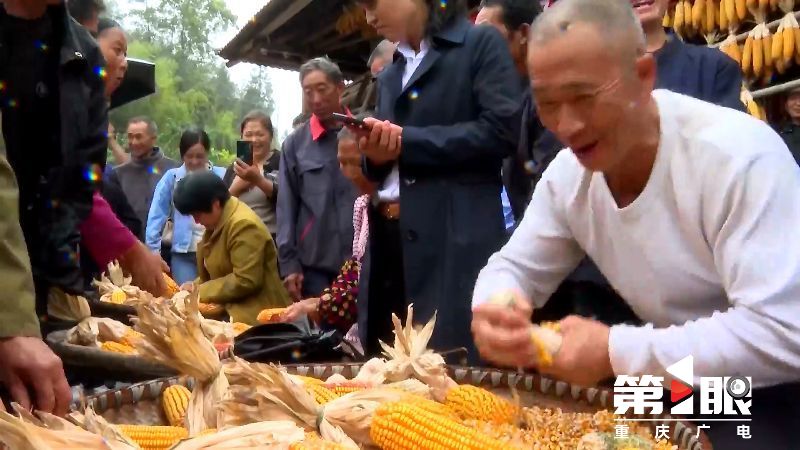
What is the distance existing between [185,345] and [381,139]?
118cm

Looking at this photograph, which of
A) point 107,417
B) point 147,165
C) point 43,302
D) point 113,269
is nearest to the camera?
point 107,417

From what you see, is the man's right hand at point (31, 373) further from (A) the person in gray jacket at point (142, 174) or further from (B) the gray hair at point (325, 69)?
(A) the person in gray jacket at point (142, 174)

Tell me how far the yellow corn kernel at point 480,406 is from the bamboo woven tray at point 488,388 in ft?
0.17

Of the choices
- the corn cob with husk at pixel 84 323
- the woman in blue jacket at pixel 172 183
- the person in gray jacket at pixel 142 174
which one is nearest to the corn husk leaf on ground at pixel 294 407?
the corn cob with husk at pixel 84 323

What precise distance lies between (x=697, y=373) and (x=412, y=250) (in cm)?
144

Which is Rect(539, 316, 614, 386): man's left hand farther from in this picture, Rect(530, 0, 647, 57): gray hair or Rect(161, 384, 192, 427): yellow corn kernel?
Rect(161, 384, 192, 427): yellow corn kernel

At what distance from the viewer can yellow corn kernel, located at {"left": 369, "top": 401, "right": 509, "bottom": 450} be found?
1.23 meters

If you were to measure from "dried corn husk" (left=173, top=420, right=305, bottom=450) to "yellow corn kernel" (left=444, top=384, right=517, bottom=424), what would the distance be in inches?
13.1

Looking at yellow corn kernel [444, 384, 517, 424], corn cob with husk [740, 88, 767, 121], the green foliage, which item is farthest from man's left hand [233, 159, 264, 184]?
the green foliage

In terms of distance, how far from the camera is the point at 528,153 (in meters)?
2.47

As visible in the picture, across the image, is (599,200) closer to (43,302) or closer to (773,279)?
(773,279)

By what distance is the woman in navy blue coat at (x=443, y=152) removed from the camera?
8.32 ft

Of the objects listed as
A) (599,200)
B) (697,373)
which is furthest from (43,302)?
(697,373)

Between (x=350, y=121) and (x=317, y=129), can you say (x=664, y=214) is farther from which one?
(x=317, y=129)
